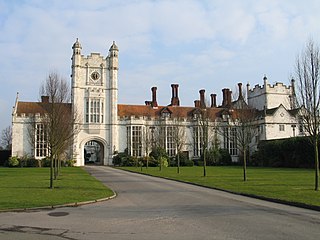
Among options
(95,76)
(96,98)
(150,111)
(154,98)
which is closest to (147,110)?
(150,111)

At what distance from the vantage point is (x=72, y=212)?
1240 centimetres

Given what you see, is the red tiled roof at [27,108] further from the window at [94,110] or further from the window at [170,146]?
the window at [170,146]

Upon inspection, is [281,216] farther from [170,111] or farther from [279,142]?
[170,111]

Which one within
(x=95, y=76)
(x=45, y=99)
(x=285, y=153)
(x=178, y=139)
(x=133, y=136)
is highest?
(x=95, y=76)

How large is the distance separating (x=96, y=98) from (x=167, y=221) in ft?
167

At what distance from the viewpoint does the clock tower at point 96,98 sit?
193ft

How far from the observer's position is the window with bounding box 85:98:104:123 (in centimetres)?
5953

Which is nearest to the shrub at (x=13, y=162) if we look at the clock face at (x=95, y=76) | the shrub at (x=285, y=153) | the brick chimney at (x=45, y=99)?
the clock face at (x=95, y=76)

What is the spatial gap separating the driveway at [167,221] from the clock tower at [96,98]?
45027mm

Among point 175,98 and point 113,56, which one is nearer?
point 113,56

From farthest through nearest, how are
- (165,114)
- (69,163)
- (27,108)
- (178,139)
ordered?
(165,114), (27,108), (69,163), (178,139)

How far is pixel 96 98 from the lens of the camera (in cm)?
6006

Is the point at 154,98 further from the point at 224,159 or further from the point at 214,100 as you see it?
the point at 224,159

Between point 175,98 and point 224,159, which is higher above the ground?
point 175,98
